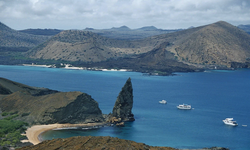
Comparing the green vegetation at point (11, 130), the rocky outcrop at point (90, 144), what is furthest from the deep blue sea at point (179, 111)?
the rocky outcrop at point (90, 144)

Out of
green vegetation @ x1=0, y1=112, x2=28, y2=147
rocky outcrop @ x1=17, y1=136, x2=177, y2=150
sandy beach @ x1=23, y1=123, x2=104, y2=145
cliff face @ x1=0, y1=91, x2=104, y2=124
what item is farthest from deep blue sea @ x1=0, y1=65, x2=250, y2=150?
rocky outcrop @ x1=17, y1=136, x2=177, y2=150

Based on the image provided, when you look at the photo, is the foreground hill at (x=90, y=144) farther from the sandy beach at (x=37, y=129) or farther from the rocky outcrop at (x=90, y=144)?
the sandy beach at (x=37, y=129)

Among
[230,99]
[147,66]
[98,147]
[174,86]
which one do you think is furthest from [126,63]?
[98,147]

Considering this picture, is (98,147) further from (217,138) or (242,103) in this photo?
(242,103)

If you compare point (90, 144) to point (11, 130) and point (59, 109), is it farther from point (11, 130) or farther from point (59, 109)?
point (59, 109)

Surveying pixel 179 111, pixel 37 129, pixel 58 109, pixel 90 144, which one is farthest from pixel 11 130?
pixel 179 111
